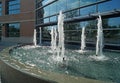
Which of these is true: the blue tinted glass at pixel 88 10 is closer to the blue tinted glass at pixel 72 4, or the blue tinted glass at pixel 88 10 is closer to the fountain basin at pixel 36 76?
the blue tinted glass at pixel 72 4

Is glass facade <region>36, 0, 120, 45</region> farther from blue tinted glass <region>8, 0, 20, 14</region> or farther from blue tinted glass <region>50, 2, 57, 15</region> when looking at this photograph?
blue tinted glass <region>8, 0, 20, 14</region>

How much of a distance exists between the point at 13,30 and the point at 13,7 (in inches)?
151

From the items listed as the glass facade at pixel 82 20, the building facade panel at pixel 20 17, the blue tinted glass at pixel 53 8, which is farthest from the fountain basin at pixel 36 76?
the building facade panel at pixel 20 17

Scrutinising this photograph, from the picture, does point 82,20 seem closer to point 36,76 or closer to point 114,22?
point 114,22

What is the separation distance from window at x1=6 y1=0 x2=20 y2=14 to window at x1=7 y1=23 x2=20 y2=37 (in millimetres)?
2116

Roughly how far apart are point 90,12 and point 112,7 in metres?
2.37

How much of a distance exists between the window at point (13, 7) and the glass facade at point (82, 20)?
11.2 metres

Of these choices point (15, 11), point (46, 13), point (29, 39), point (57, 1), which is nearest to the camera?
point (57, 1)

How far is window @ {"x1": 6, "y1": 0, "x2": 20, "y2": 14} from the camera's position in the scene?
38.4 meters

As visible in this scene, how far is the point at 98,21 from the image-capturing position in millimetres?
16750

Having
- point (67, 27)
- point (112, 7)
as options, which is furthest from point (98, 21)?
point (67, 27)

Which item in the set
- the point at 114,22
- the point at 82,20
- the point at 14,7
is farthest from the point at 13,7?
the point at 114,22

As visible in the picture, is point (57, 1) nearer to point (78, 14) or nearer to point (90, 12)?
point (78, 14)

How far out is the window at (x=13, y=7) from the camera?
38.4 metres
